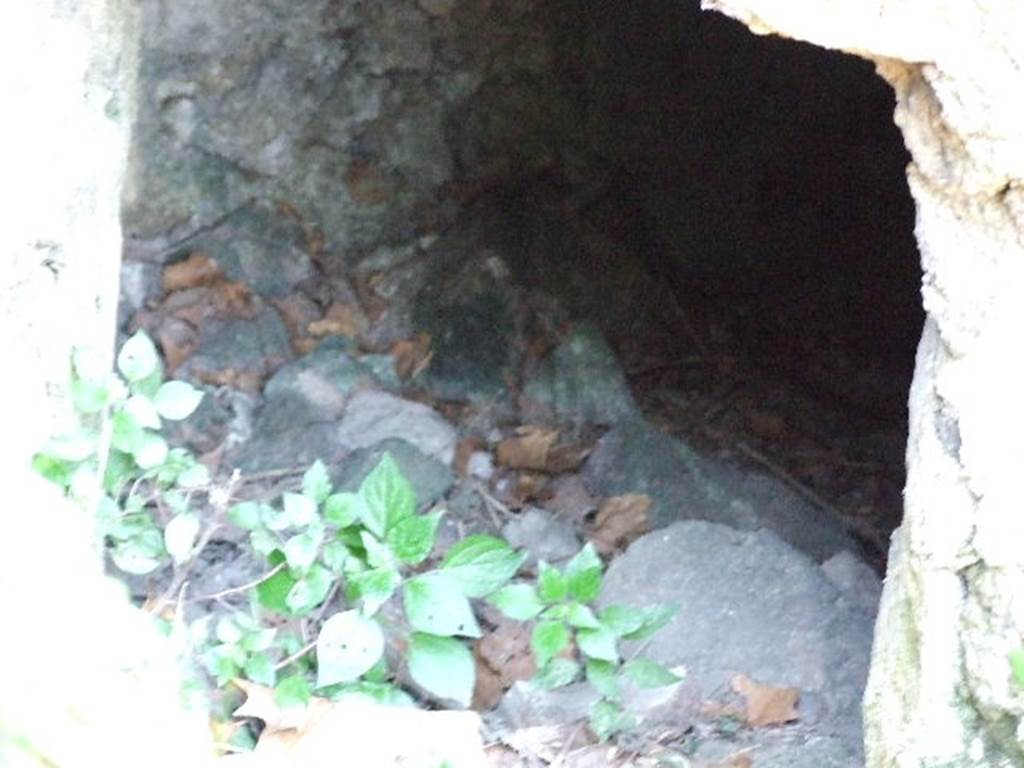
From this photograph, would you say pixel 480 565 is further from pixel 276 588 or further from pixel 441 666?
pixel 276 588

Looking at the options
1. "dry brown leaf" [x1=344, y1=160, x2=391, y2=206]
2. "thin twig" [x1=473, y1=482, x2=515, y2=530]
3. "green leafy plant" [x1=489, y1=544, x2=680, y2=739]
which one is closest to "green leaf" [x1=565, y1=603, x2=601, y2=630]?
"green leafy plant" [x1=489, y1=544, x2=680, y2=739]

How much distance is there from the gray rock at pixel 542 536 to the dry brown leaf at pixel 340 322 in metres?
0.52

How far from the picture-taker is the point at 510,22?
2713mm

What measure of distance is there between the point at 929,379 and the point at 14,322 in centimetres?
92

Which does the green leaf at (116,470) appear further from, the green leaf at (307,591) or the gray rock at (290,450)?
the gray rock at (290,450)

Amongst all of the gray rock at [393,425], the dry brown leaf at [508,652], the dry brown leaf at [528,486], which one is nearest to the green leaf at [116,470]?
the dry brown leaf at [508,652]

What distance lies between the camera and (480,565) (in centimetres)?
159

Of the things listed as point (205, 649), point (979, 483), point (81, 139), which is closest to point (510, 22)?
point (81, 139)

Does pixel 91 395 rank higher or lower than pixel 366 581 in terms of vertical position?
higher

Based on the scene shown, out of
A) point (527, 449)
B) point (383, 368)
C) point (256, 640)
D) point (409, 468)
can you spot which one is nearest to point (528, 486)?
point (527, 449)

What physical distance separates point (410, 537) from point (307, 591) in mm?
126

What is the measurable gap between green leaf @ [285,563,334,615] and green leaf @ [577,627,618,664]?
0.97 feet

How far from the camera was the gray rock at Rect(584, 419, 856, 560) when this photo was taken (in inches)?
90.9

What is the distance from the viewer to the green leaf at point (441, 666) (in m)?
1.56
